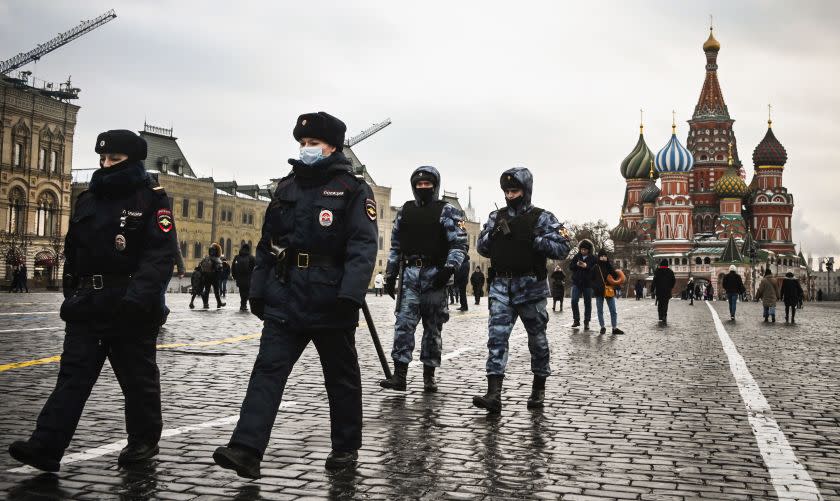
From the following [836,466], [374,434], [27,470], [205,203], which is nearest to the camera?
[27,470]

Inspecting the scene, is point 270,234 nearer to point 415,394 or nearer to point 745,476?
point 745,476

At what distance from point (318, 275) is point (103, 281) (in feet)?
3.77

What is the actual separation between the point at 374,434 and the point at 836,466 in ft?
9.17

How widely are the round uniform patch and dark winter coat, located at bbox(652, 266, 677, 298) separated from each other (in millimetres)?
18674

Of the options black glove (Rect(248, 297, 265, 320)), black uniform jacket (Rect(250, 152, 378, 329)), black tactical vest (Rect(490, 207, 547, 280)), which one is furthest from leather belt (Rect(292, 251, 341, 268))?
black tactical vest (Rect(490, 207, 547, 280))

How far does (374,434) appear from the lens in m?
6.22

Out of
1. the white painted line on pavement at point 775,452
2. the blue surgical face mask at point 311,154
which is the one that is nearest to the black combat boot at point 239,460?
the blue surgical face mask at point 311,154

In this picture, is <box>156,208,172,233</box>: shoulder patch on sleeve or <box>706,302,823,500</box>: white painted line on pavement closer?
<box>706,302,823,500</box>: white painted line on pavement

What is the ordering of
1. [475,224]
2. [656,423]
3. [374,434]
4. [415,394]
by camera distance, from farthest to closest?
[475,224] < [415,394] < [656,423] < [374,434]

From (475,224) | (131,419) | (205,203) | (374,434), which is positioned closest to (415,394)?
(374,434)

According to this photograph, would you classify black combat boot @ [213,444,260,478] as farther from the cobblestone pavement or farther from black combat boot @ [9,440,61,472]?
black combat boot @ [9,440,61,472]

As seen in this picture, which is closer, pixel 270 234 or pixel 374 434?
pixel 270 234

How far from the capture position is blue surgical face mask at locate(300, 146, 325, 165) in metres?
5.12

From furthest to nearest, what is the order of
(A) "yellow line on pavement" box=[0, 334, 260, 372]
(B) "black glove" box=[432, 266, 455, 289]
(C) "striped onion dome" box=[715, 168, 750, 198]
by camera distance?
(C) "striped onion dome" box=[715, 168, 750, 198], (A) "yellow line on pavement" box=[0, 334, 260, 372], (B) "black glove" box=[432, 266, 455, 289]
